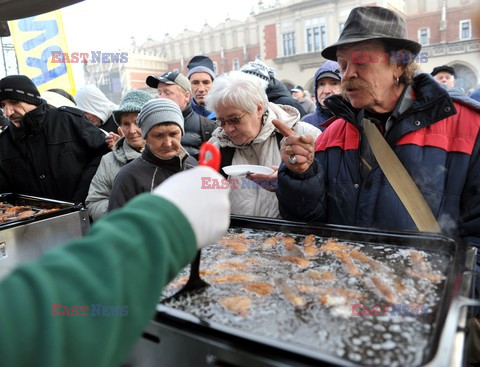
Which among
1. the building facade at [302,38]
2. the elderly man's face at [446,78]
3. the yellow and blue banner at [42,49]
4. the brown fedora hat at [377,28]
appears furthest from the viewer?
the building facade at [302,38]

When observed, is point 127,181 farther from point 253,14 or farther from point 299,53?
point 253,14

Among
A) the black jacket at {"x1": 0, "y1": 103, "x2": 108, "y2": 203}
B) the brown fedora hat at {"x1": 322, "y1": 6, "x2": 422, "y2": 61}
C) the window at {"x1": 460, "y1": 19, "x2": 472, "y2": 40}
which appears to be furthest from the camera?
the window at {"x1": 460, "y1": 19, "x2": 472, "y2": 40}

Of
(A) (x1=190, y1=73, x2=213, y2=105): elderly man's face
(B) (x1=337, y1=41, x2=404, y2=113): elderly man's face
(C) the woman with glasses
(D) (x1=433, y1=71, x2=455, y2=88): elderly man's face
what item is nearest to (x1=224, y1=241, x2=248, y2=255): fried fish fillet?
(C) the woman with glasses

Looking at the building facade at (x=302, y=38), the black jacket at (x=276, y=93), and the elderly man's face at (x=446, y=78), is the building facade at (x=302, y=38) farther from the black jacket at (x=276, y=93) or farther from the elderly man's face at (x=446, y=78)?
the black jacket at (x=276, y=93)

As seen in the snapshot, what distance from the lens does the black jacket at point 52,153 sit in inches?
133

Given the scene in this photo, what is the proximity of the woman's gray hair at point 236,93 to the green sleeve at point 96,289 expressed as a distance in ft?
5.52

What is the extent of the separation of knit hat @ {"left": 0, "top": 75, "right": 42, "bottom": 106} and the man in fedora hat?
263cm

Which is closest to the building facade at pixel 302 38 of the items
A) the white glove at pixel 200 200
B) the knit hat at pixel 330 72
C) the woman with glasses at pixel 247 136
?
the knit hat at pixel 330 72

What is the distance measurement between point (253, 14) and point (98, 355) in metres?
31.2

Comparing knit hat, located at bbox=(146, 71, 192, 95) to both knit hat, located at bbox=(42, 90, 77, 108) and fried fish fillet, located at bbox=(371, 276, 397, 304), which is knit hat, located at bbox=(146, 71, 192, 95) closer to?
knit hat, located at bbox=(42, 90, 77, 108)

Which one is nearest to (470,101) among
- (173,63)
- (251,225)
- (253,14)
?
(251,225)

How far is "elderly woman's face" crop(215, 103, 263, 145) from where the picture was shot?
2340 millimetres

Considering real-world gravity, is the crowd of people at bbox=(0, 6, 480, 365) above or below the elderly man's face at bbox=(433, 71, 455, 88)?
below

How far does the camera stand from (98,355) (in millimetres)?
610
